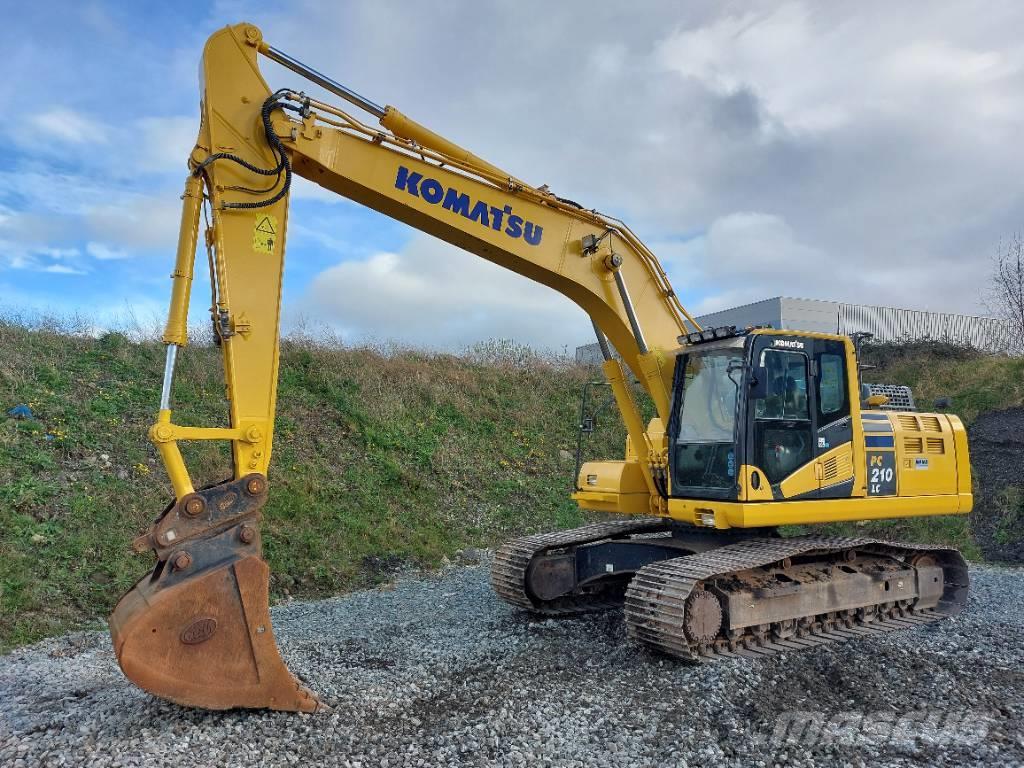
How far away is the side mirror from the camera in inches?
260

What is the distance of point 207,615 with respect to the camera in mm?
4496

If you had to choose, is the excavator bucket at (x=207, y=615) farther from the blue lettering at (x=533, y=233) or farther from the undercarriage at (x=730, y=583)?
the blue lettering at (x=533, y=233)

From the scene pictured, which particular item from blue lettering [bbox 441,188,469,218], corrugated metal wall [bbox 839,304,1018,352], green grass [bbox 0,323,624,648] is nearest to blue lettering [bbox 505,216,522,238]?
blue lettering [bbox 441,188,469,218]

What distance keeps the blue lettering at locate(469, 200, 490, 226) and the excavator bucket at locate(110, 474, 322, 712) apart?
106 inches

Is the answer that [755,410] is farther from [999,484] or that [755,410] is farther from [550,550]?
[999,484]

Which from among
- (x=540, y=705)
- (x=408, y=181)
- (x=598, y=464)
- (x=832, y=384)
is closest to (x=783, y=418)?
(x=832, y=384)

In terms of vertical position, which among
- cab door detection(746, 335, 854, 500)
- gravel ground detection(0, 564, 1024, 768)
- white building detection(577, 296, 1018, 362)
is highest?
white building detection(577, 296, 1018, 362)

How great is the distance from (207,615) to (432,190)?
3.36m

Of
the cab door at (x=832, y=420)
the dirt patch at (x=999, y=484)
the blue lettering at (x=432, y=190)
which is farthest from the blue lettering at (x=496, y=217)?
the dirt patch at (x=999, y=484)

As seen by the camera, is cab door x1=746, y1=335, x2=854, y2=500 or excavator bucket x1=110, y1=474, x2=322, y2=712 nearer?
excavator bucket x1=110, y1=474, x2=322, y2=712

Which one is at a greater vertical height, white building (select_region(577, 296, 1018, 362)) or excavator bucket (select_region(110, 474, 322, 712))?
white building (select_region(577, 296, 1018, 362))

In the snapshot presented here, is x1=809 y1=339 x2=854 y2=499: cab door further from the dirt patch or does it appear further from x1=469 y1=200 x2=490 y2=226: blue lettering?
the dirt patch

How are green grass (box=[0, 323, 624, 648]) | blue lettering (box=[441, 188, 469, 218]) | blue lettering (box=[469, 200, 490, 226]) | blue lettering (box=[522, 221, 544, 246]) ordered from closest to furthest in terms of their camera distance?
blue lettering (box=[441, 188, 469, 218])
blue lettering (box=[469, 200, 490, 226])
blue lettering (box=[522, 221, 544, 246])
green grass (box=[0, 323, 624, 648])

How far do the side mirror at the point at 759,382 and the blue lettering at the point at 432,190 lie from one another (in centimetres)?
296
